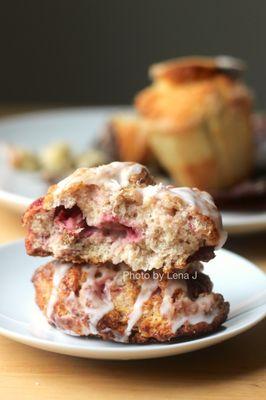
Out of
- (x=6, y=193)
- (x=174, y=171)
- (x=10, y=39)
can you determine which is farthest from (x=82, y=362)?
(x=10, y=39)

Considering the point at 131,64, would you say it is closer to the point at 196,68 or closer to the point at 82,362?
the point at 196,68

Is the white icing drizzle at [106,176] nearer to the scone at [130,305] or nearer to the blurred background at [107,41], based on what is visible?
the scone at [130,305]

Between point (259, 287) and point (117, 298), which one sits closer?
point (117, 298)

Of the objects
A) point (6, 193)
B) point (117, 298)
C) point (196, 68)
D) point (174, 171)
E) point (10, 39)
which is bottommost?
point (117, 298)

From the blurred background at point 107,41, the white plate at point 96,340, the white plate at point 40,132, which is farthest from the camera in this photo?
the blurred background at point 107,41

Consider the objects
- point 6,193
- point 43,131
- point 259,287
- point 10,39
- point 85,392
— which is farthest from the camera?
point 10,39

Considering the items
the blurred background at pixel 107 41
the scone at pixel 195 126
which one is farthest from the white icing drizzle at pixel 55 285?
the blurred background at pixel 107 41
